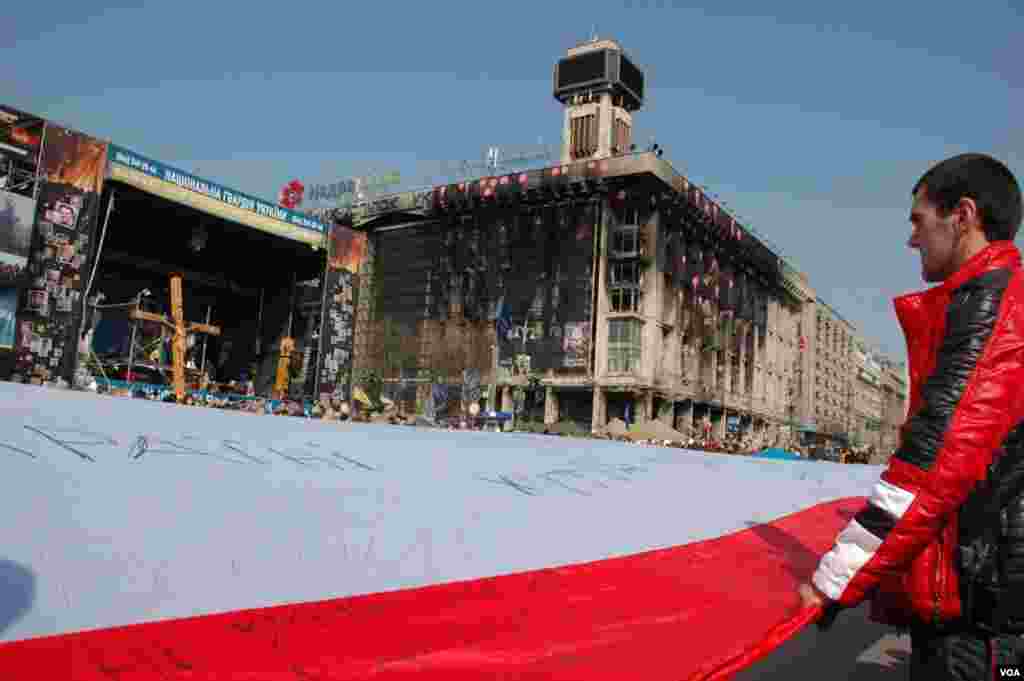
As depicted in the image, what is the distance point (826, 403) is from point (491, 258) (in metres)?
53.9

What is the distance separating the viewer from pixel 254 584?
7.39 feet

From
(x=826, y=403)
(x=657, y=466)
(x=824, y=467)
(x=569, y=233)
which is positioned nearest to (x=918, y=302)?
(x=657, y=466)

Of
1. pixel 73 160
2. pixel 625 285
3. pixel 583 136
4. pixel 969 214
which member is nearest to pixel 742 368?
pixel 625 285

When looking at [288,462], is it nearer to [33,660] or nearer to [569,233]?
[33,660]

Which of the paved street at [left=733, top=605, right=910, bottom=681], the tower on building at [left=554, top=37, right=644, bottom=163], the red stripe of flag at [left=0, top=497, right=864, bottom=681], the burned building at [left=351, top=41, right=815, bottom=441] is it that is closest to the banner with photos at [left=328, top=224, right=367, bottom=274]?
the burned building at [left=351, top=41, right=815, bottom=441]

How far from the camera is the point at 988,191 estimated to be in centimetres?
179

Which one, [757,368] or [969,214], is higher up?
[757,368]

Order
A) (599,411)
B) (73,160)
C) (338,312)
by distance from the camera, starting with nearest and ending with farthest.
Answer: (73,160), (338,312), (599,411)

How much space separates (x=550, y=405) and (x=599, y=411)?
376 cm

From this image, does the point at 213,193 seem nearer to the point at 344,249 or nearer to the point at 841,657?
the point at 344,249

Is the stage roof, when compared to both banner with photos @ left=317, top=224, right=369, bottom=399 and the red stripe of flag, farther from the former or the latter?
the red stripe of flag

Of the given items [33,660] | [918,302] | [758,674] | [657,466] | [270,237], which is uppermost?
[270,237]

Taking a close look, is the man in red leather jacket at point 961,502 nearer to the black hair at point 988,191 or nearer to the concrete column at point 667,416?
the black hair at point 988,191

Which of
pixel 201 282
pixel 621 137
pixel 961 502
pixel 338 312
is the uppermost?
pixel 621 137
